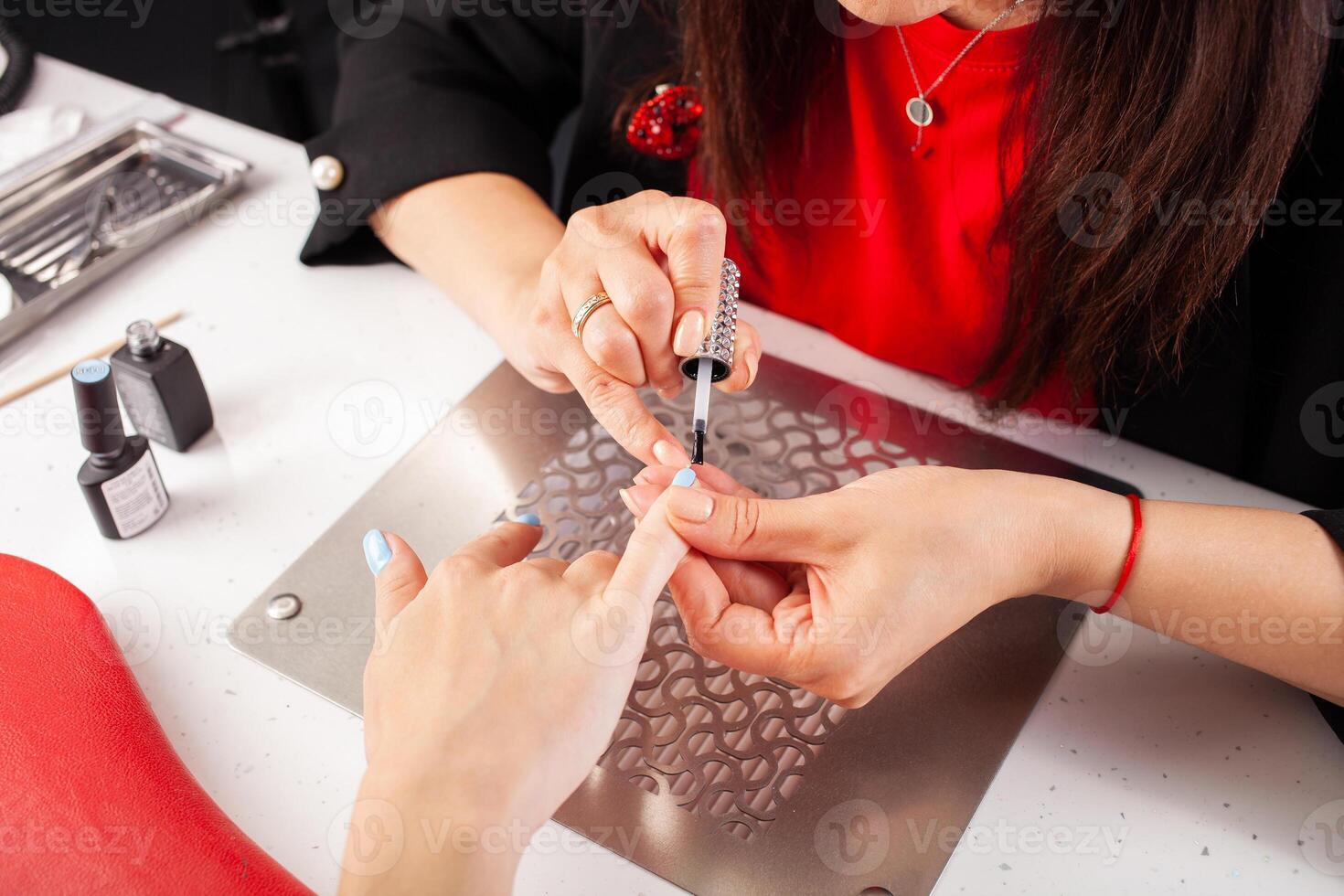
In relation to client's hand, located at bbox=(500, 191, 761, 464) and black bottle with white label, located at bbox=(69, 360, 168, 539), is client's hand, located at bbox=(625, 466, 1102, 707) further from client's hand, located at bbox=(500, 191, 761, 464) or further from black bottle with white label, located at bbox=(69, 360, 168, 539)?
black bottle with white label, located at bbox=(69, 360, 168, 539)

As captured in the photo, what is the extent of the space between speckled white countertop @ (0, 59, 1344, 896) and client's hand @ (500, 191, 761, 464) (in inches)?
8.2

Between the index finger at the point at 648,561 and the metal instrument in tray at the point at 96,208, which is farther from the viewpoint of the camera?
the metal instrument in tray at the point at 96,208

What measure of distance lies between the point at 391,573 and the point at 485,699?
16cm

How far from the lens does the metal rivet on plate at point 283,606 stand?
0.89 metres

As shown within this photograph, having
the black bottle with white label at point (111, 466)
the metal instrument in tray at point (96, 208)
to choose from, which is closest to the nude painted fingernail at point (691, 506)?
the black bottle with white label at point (111, 466)

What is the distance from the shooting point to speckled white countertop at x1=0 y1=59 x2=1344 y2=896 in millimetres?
769

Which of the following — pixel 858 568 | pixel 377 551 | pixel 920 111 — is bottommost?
pixel 377 551

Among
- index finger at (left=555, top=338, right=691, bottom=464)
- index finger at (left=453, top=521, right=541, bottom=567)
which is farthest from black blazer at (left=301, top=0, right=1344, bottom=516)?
index finger at (left=453, top=521, right=541, bottom=567)

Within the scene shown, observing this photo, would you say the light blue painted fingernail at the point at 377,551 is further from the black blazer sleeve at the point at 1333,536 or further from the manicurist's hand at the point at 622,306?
the black blazer sleeve at the point at 1333,536

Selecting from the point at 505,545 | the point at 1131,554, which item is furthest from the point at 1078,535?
the point at 505,545

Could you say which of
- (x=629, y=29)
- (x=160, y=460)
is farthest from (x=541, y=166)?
(x=160, y=460)

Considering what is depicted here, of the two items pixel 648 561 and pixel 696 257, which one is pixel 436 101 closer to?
pixel 696 257

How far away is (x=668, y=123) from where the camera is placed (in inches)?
45.2

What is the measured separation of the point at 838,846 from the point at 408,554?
15.1 inches
